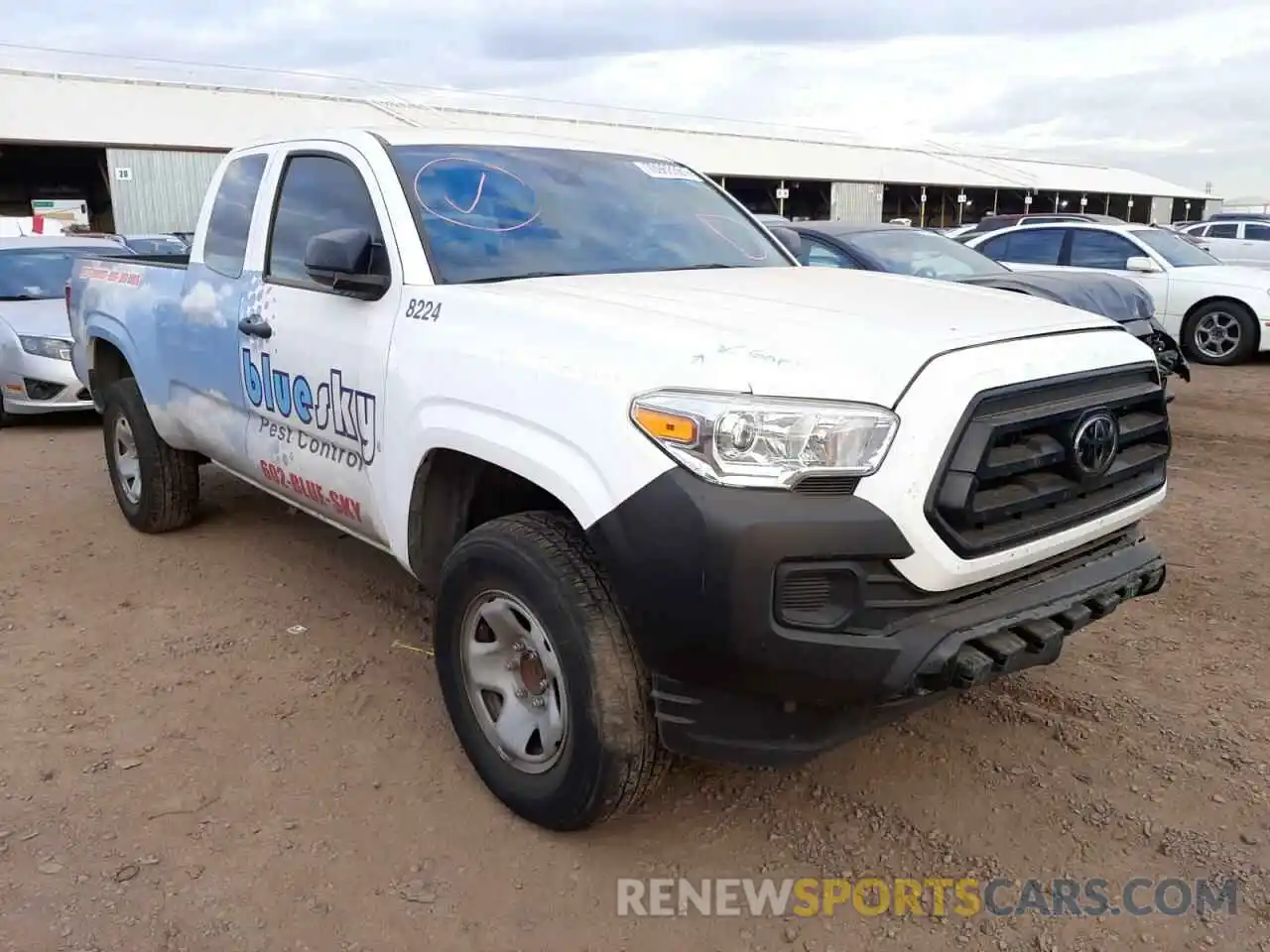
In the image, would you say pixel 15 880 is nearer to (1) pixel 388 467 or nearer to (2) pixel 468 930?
(2) pixel 468 930

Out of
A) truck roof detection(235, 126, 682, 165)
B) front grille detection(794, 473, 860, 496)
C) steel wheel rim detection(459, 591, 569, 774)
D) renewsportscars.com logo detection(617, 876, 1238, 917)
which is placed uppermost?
truck roof detection(235, 126, 682, 165)

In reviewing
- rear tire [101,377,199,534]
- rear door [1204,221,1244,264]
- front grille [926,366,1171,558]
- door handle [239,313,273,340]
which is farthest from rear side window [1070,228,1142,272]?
door handle [239,313,273,340]

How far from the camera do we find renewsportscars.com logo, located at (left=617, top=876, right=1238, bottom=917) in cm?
264

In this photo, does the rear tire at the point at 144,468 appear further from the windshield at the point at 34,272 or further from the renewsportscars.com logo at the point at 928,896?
the windshield at the point at 34,272

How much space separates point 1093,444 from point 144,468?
4591 mm

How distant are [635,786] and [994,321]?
1.57 m

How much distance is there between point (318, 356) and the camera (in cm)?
362

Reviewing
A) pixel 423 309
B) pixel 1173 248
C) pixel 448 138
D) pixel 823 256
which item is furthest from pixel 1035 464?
pixel 1173 248

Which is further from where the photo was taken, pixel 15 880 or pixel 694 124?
pixel 694 124

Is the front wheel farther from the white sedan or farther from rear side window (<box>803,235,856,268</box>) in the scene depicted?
rear side window (<box>803,235,856,268</box>)

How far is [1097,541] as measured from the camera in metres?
2.91

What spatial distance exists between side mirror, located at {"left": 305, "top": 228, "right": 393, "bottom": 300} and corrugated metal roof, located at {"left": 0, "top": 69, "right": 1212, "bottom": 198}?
15109 millimetres

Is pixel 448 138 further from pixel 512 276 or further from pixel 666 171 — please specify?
pixel 666 171

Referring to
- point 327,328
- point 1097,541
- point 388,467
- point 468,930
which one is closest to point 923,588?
point 1097,541
